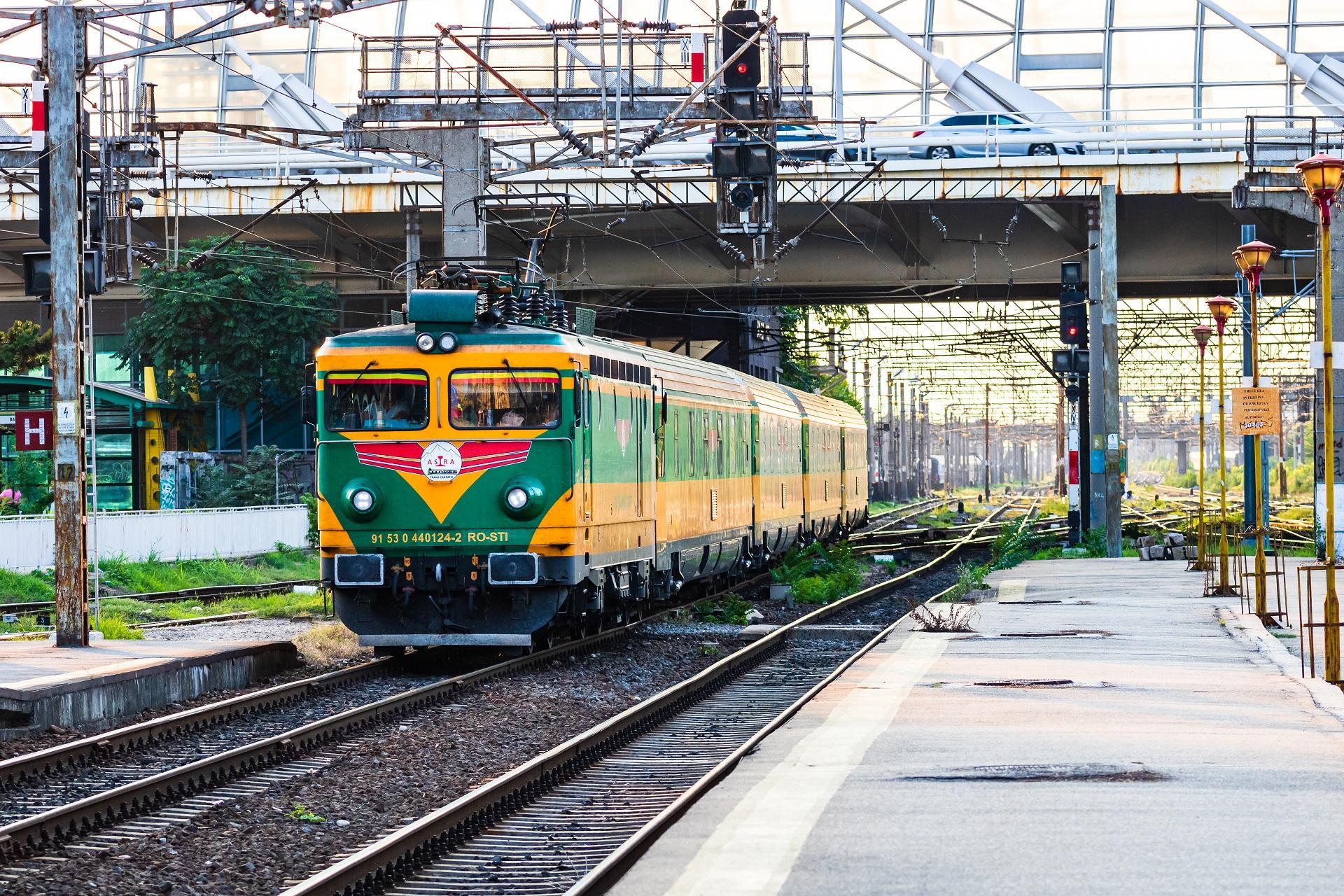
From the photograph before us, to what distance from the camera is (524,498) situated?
56.1ft

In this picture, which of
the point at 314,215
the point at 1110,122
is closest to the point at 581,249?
the point at 314,215

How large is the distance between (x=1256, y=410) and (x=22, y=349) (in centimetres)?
3091

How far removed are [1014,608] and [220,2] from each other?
12.5 metres

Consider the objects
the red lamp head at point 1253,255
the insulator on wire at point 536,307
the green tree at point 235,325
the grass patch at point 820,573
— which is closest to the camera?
the insulator on wire at point 536,307

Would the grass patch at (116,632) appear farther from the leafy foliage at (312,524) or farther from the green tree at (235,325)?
the green tree at (235,325)

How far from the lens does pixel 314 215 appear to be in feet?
131

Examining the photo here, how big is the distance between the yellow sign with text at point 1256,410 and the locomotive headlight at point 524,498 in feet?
30.0

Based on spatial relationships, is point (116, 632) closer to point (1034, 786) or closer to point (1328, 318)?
point (1034, 786)

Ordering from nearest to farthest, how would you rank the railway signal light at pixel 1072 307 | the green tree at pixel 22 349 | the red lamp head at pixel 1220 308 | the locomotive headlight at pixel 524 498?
the locomotive headlight at pixel 524 498, the red lamp head at pixel 1220 308, the railway signal light at pixel 1072 307, the green tree at pixel 22 349

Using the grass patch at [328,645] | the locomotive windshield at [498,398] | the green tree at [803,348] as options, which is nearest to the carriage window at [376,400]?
the locomotive windshield at [498,398]

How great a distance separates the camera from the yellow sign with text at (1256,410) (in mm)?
21641

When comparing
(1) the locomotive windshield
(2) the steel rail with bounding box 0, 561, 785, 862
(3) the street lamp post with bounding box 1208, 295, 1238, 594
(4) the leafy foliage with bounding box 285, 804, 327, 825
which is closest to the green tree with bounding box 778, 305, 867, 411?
(3) the street lamp post with bounding box 1208, 295, 1238, 594

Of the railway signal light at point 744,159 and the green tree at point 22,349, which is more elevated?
the railway signal light at point 744,159

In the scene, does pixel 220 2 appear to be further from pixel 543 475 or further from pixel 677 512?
pixel 677 512
